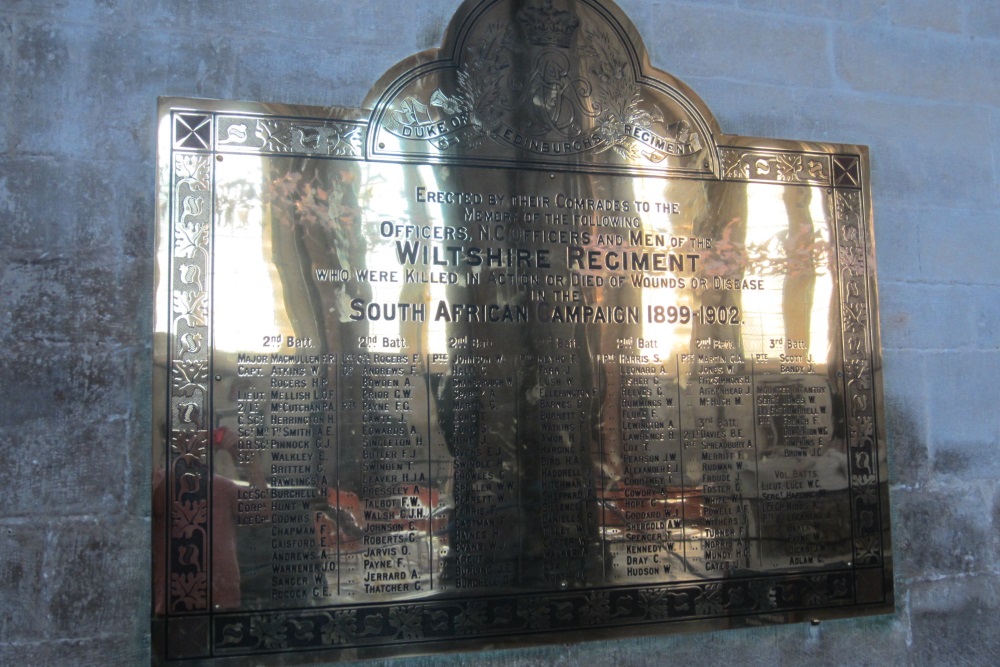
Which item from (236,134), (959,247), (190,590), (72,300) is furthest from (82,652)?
(959,247)

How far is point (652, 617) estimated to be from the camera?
9.24 ft

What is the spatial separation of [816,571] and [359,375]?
177 cm

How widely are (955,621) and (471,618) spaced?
188 cm

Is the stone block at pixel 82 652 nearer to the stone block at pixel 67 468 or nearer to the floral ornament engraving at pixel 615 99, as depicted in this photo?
the stone block at pixel 67 468

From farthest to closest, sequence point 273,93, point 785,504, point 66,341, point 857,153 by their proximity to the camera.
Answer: point 857,153, point 785,504, point 273,93, point 66,341

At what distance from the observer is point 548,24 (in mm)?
2959

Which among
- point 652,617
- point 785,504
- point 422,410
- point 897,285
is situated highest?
point 897,285

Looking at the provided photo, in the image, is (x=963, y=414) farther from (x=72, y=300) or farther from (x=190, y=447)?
(x=72, y=300)

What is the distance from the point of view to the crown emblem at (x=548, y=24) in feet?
9.64

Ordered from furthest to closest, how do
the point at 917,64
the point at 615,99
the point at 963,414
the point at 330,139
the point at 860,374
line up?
the point at 917,64
the point at 963,414
the point at 860,374
the point at 615,99
the point at 330,139

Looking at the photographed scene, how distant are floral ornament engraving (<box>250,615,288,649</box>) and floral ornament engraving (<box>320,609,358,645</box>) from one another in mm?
120

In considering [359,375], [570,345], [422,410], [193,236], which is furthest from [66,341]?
[570,345]

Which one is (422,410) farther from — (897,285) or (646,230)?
(897,285)

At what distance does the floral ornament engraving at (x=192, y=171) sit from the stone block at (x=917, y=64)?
2412 millimetres
